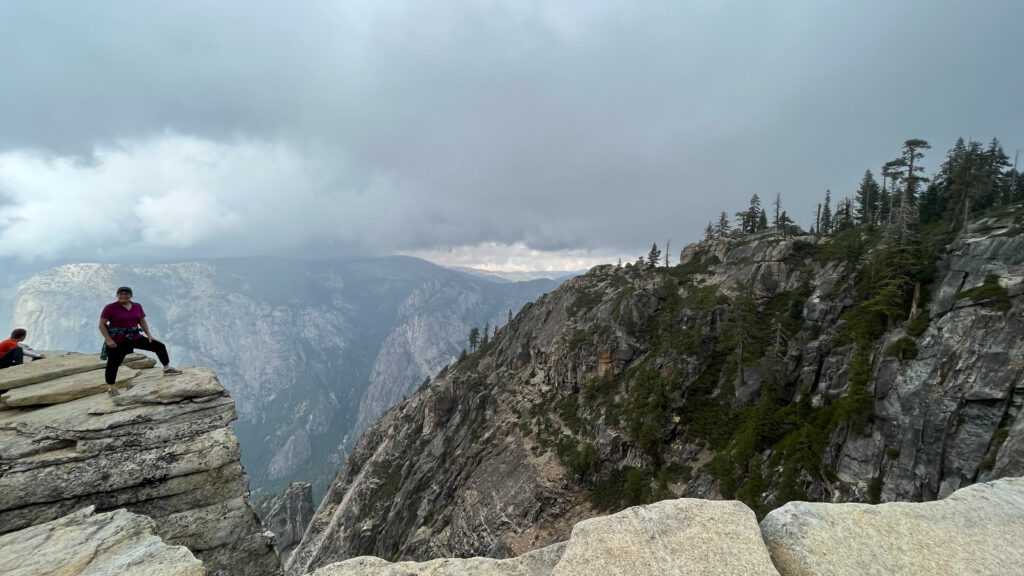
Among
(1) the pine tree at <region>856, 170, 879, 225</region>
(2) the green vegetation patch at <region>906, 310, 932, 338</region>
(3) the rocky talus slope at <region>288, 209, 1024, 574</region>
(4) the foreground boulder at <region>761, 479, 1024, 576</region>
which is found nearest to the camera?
(4) the foreground boulder at <region>761, 479, 1024, 576</region>

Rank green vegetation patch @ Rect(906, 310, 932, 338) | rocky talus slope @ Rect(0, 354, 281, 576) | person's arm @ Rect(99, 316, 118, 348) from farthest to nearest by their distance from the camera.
→ green vegetation patch @ Rect(906, 310, 932, 338) < person's arm @ Rect(99, 316, 118, 348) < rocky talus slope @ Rect(0, 354, 281, 576)

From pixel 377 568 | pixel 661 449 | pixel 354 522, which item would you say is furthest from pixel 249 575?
pixel 354 522

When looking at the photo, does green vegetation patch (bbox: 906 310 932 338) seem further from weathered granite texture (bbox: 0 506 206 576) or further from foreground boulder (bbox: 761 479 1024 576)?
weathered granite texture (bbox: 0 506 206 576)

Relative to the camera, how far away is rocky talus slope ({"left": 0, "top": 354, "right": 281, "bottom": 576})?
26.9 feet

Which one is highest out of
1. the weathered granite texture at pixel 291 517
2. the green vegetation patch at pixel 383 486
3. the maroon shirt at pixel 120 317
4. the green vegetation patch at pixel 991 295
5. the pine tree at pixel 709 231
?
the pine tree at pixel 709 231

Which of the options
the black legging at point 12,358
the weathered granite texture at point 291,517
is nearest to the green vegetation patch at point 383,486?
the weathered granite texture at point 291,517

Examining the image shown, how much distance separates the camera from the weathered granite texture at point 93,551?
589 centimetres

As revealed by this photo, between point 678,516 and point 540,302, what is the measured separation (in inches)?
3561

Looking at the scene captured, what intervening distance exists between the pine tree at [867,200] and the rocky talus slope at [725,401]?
2084 centimetres

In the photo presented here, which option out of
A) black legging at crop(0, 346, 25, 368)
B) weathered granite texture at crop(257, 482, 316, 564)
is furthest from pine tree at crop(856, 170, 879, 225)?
weathered granite texture at crop(257, 482, 316, 564)

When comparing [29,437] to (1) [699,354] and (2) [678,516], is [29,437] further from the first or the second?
(1) [699,354]

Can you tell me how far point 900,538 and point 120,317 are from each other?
20514mm

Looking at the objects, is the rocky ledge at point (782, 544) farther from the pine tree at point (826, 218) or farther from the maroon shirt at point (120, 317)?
the pine tree at point (826, 218)

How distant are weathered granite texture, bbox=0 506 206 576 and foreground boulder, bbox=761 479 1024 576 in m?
10.2
